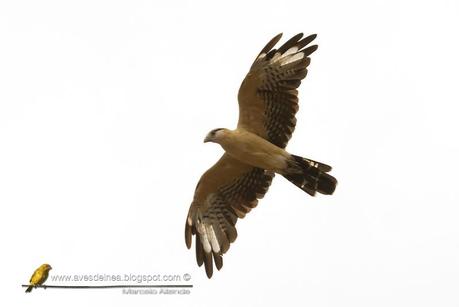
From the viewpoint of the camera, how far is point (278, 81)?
12.1m

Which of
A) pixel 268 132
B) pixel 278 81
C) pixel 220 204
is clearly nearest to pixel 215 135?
pixel 268 132

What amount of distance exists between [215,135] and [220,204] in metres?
1.66

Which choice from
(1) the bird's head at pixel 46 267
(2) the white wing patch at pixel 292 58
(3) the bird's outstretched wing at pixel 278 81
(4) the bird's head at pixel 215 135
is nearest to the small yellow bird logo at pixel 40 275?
(1) the bird's head at pixel 46 267

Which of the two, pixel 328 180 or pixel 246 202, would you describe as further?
pixel 246 202

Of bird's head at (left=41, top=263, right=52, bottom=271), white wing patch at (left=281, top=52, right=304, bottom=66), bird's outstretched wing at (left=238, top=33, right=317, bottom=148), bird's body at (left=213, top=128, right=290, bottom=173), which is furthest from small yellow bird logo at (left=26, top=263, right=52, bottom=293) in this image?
white wing patch at (left=281, top=52, right=304, bottom=66)

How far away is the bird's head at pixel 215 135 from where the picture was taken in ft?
39.7

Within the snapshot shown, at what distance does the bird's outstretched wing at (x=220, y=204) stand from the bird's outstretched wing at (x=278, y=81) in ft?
3.57

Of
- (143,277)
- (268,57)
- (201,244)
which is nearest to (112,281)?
(143,277)

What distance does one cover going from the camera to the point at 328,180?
485 inches

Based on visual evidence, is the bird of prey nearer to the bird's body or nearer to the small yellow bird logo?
the bird's body

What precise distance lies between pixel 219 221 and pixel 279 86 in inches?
106

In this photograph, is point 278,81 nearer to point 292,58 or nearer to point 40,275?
point 292,58

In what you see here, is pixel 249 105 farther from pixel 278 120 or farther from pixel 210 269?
pixel 210 269

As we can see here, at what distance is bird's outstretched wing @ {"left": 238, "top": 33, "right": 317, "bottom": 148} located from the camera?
1205cm
